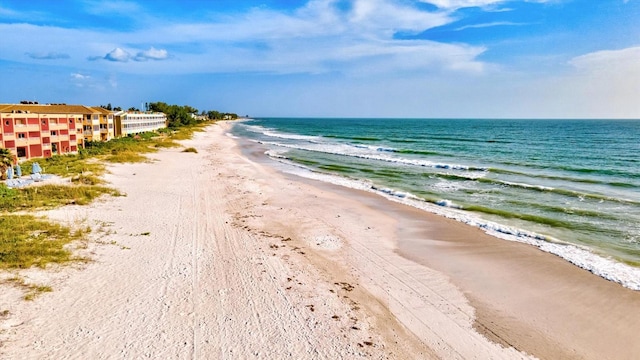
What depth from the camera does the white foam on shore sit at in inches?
478

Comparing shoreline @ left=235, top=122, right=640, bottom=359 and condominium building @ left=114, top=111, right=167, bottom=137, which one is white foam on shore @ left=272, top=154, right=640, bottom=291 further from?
condominium building @ left=114, top=111, right=167, bottom=137

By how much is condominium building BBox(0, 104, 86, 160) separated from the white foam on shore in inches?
1258

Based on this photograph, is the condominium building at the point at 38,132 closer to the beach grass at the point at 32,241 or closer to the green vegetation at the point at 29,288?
the beach grass at the point at 32,241

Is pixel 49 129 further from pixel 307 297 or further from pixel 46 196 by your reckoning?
pixel 307 297

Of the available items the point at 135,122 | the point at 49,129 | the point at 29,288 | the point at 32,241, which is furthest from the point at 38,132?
the point at 135,122

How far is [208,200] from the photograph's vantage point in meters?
21.2

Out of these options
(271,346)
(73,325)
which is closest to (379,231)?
(271,346)

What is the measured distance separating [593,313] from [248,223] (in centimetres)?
1314

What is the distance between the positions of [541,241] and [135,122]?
76579mm

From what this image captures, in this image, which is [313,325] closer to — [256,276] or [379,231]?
[256,276]

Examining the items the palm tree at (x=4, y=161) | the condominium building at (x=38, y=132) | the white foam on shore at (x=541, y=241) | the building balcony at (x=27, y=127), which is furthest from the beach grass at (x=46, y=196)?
the building balcony at (x=27, y=127)

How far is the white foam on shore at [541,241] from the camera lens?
1215cm

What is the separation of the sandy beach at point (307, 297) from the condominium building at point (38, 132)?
903 inches

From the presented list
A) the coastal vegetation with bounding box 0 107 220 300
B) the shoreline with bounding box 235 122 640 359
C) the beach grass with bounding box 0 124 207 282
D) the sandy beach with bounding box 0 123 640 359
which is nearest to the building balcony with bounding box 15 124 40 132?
the coastal vegetation with bounding box 0 107 220 300
